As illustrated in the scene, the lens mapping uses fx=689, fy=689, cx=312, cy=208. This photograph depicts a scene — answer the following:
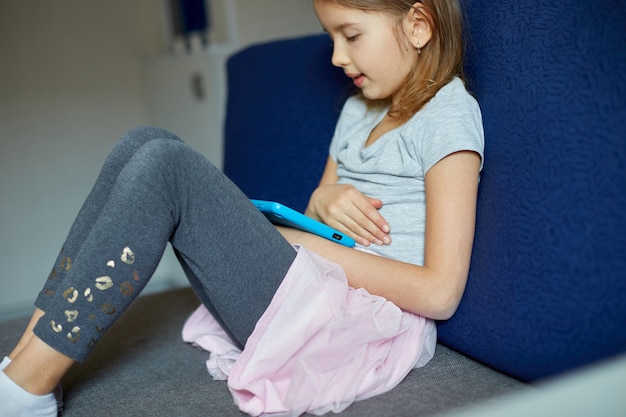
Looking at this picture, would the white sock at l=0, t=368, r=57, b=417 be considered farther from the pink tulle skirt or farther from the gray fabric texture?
the pink tulle skirt

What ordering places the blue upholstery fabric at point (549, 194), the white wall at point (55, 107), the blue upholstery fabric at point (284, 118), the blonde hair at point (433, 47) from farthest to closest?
the white wall at point (55, 107), the blue upholstery fabric at point (284, 118), the blonde hair at point (433, 47), the blue upholstery fabric at point (549, 194)

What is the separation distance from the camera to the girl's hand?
101 centimetres

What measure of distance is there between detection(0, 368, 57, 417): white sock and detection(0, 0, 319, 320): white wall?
65.2 inches

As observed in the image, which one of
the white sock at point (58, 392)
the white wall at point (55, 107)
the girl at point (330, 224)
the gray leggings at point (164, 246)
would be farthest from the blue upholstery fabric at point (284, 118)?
the white wall at point (55, 107)

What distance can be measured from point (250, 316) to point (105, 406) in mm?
233

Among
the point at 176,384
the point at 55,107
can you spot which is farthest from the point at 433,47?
the point at 55,107

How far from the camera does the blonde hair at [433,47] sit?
3.27 feet

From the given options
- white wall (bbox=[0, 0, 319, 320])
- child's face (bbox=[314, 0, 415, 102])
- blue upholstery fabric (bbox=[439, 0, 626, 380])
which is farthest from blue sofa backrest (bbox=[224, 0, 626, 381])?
white wall (bbox=[0, 0, 319, 320])

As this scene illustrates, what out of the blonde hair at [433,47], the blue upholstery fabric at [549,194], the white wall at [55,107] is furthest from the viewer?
the white wall at [55,107]

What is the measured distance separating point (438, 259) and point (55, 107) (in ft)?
6.24

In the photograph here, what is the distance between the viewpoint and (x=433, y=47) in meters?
1.03

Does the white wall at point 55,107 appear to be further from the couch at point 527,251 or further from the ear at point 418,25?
the ear at point 418,25

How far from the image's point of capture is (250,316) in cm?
89

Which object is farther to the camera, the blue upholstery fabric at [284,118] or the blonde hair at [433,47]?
the blue upholstery fabric at [284,118]
